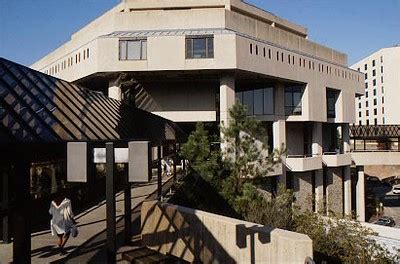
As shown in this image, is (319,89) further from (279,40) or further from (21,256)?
(21,256)

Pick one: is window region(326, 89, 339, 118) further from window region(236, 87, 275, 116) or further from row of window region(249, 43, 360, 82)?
window region(236, 87, 275, 116)

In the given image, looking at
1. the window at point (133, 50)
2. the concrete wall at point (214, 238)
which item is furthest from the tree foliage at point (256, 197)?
the window at point (133, 50)

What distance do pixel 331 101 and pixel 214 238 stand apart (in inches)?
1323

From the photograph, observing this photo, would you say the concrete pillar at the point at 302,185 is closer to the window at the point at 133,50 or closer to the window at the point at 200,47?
the window at the point at 200,47

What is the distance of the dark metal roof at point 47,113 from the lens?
18.6 ft

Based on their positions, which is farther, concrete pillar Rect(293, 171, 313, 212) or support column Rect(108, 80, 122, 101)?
concrete pillar Rect(293, 171, 313, 212)

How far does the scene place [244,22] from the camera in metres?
29.5

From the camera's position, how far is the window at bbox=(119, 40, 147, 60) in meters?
25.5

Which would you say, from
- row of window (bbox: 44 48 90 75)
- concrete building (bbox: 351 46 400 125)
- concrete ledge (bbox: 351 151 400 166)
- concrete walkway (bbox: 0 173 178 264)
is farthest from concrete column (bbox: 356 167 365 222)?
concrete building (bbox: 351 46 400 125)

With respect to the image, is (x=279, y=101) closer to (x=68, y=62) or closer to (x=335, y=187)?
(x=335, y=187)

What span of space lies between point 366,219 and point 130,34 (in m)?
34.1

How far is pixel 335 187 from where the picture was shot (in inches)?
1515

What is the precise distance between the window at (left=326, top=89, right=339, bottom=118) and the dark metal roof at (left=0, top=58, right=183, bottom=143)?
3194 cm

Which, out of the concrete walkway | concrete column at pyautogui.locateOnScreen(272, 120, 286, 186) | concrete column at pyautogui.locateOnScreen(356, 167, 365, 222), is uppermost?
concrete column at pyautogui.locateOnScreen(272, 120, 286, 186)
